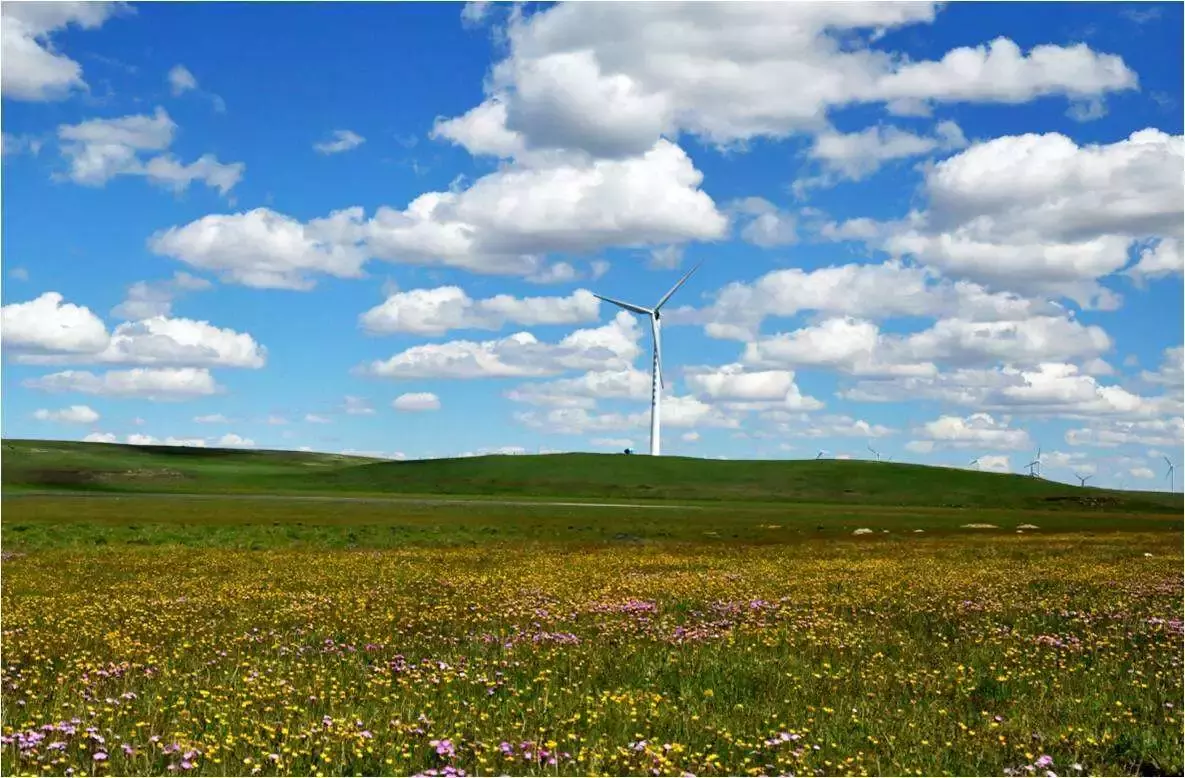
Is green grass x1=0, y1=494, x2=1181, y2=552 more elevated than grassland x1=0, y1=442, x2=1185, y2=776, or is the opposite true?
grassland x1=0, y1=442, x2=1185, y2=776

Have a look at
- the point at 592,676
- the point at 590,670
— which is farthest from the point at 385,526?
the point at 592,676

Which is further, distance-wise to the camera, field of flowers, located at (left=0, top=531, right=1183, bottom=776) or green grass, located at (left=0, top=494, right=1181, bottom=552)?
green grass, located at (left=0, top=494, right=1181, bottom=552)

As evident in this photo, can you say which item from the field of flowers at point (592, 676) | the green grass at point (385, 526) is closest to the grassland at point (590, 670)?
the field of flowers at point (592, 676)

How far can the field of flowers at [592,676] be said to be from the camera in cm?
1091

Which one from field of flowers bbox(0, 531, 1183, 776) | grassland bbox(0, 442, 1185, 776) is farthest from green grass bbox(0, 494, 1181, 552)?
field of flowers bbox(0, 531, 1183, 776)

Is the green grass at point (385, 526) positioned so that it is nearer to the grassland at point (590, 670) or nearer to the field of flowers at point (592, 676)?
the grassland at point (590, 670)

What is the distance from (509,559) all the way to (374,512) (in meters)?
61.7

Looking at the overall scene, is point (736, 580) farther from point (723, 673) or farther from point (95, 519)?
point (95, 519)

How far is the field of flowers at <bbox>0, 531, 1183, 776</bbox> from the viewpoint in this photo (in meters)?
10.9

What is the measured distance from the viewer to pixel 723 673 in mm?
15711

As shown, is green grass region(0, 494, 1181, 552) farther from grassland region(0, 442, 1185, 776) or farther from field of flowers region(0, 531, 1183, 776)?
field of flowers region(0, 531, 1183, 776)

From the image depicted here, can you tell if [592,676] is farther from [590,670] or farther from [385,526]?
[385,526]

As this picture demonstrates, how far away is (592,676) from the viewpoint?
1562 cm

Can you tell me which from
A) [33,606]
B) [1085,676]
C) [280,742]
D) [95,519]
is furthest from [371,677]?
[95,519]
